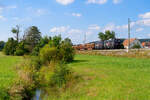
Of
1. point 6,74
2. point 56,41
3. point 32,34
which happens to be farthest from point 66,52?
point 32,34

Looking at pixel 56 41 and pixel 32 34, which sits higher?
pixel 32 34

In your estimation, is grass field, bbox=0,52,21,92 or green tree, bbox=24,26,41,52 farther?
green tree, bbox=24,26,41,52

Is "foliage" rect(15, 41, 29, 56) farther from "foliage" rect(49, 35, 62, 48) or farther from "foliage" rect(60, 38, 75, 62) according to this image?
"foliage" rect(60, 38, 75, 62)

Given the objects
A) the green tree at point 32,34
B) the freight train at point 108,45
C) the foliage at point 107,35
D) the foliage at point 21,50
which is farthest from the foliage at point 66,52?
the foliage at point 107,35

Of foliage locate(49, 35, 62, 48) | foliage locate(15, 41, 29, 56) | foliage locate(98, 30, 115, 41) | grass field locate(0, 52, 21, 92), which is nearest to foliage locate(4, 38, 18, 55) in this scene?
foliage locate(15, 41, 29, 56)

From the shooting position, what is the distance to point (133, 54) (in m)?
30.0

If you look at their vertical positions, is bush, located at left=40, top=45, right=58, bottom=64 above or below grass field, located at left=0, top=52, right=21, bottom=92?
above

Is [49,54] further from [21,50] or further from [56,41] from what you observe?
[21,50]

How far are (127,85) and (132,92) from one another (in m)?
1.19

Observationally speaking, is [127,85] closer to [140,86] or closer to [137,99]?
[140,86]

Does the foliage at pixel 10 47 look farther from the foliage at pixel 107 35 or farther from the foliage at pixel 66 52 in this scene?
the foliage at pixel 107 35

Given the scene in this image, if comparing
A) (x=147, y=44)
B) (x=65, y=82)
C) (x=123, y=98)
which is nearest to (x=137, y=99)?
(x=123, y=98)

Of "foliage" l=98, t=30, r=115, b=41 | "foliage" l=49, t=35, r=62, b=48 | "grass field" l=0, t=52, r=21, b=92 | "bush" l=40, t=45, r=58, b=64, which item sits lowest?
"grass field" l=0, t=52, r=21, b=92

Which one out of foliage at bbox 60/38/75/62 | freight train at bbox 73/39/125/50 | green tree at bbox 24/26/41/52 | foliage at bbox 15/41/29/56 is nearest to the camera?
foliage at bbox 60/38/75/62
